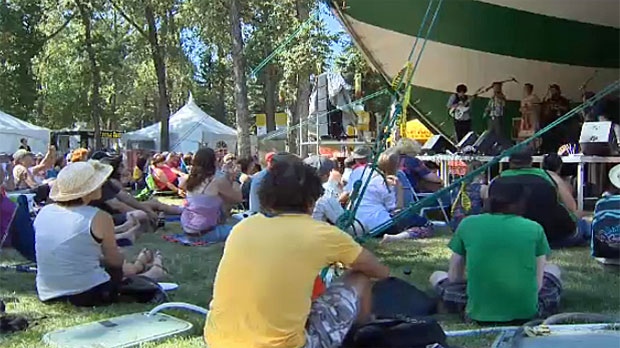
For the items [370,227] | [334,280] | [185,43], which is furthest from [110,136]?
[334,280]

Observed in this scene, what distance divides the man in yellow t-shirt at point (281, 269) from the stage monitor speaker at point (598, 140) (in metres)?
7.02

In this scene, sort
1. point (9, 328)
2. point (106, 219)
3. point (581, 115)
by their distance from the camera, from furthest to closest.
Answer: point (581, 115)
point (106, 219)
point (9, 328)

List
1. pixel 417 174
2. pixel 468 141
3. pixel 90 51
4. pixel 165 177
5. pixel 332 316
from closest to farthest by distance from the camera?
1. pixel 332 316
2. pixel 417 174
3. pixel 468 141
4. pixel 165 177
5. pixel 90 51

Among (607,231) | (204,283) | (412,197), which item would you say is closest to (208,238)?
(204,283)

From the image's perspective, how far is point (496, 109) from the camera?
39.1 ft

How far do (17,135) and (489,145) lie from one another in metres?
16.5

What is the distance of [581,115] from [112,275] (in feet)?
29.5

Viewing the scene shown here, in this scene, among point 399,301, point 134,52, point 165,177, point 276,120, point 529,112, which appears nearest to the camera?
point 399,301

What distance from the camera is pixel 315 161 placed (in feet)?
25.5

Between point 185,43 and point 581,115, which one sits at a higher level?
point 185,43

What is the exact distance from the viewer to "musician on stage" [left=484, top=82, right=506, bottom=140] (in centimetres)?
1191

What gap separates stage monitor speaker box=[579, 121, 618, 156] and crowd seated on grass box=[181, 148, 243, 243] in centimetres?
461

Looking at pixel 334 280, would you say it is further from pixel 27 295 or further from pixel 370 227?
pixel 370 227

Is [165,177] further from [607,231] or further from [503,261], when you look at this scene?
[503,261]
